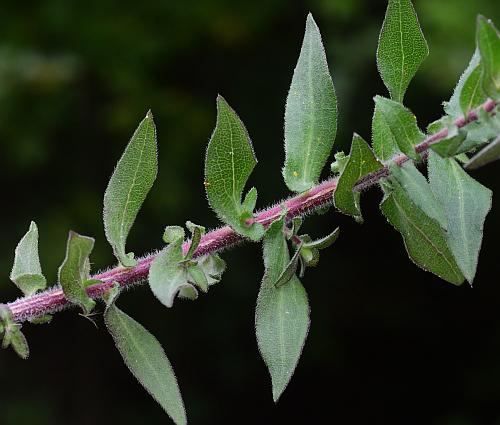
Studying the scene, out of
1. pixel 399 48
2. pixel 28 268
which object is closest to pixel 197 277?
pixel 28 268

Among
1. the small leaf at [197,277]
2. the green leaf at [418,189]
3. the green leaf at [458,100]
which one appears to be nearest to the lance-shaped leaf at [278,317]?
the small leaf at [197,277]

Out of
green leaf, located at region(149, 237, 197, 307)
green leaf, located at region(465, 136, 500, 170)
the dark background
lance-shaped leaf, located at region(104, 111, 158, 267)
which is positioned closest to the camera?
green leaf, located at region(465, 136, 500, 170)

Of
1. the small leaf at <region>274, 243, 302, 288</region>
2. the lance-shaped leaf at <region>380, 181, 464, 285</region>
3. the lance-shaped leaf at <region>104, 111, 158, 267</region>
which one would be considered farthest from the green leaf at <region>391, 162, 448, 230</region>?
the lance-shaped leaf at <region>104, 111, 158, 267</region>

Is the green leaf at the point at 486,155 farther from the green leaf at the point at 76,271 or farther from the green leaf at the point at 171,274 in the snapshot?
the green leaf at the point at 76,271

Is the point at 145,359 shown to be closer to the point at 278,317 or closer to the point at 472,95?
the point at 278,317

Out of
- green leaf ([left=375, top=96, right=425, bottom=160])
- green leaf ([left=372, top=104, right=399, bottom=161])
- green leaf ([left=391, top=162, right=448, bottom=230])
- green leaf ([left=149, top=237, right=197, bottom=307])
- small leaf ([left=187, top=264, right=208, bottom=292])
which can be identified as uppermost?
green leaf ([left=375, top=96, right=425, bottom=160])

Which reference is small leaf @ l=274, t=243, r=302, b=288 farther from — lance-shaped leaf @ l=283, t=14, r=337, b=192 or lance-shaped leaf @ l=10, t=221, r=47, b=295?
lance-shaped leaf @ l=10, t=221, r=47, b=295

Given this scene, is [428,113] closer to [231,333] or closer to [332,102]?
[231,333]
